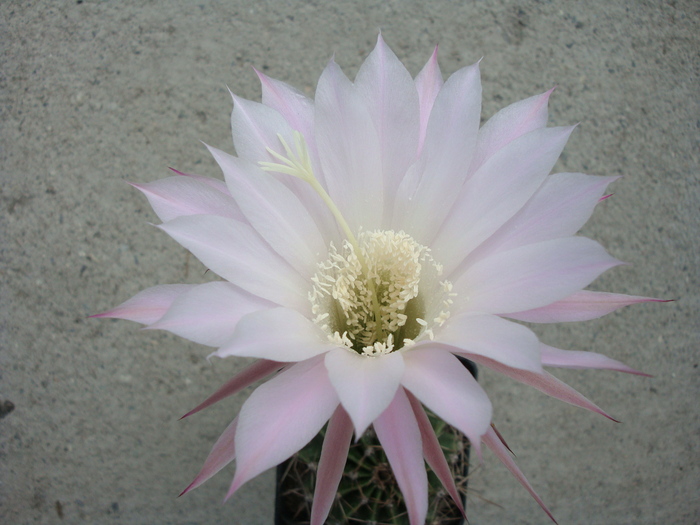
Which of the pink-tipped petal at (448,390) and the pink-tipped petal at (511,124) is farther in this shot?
the pink-tipped petal at (511,124)

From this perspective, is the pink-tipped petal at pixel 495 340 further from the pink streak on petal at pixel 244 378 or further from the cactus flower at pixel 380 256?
the pink streak on petal at pixel 244 378

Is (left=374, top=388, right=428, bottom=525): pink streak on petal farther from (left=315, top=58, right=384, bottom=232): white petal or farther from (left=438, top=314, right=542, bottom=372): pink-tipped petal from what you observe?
(left=315, top=58, right=384, bottom=232): white petal

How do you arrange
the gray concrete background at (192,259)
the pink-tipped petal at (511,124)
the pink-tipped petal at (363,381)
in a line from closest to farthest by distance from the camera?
1. the pink-tipped petal at (363,381)
2. the pink-tipped petal at (511,124)
3. the gray concrete background at (192,259)

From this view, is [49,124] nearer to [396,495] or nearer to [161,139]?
[161,139]

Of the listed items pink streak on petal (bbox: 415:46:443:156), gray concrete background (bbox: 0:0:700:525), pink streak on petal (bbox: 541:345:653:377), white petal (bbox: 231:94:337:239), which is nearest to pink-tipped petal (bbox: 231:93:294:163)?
white petal (bbox: 231:94:337:239)

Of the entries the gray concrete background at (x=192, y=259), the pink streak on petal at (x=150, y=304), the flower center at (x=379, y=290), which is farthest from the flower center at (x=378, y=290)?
the gray concrete background at (x=192, y=259)

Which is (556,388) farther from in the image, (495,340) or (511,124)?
(511,124)
